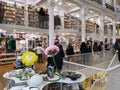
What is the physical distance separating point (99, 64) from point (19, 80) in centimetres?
646

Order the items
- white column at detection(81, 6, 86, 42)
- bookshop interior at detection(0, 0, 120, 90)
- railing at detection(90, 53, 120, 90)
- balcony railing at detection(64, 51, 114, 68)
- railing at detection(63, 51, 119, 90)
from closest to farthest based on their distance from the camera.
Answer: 1. bookshop interior at detection(0, 0, 120, 90)
2. railing at detection(90, 53, 120, 90)
3. railing at detection(63, 51, 119, 90)
4. balcony railing at detection(64, 51, 114, 68)
5. white column at detection(81, 6, 86, 42)

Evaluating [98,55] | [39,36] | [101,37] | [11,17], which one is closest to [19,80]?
[98,55]

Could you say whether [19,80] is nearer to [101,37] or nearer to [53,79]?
[53,79]

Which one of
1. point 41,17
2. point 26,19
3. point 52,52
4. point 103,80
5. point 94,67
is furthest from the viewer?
point 41,17

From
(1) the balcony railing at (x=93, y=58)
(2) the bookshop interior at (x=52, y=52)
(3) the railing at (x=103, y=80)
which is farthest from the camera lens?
(1) the balcony railing at (x=93, y=58)

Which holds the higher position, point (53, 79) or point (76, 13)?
point (76, 13)

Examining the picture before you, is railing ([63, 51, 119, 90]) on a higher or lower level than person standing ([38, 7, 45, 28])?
lower

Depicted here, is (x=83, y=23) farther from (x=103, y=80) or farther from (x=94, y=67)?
(x=103, y=80)

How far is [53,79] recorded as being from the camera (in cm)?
Result: 274

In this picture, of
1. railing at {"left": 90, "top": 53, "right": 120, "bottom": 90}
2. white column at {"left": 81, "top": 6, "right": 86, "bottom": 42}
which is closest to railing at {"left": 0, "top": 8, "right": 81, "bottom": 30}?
white column at {"left": 81, "top": 6, "right": 86, "bottom": 42}

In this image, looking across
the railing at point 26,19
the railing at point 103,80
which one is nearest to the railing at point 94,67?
the railing at point 103,80

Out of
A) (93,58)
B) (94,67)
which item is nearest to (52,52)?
(94,67)

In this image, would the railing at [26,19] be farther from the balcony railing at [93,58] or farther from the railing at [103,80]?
the railing at [103,80]

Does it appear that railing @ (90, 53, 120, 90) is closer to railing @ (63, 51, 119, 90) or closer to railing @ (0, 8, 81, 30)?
railing @ (63, 51, 119, 90)
